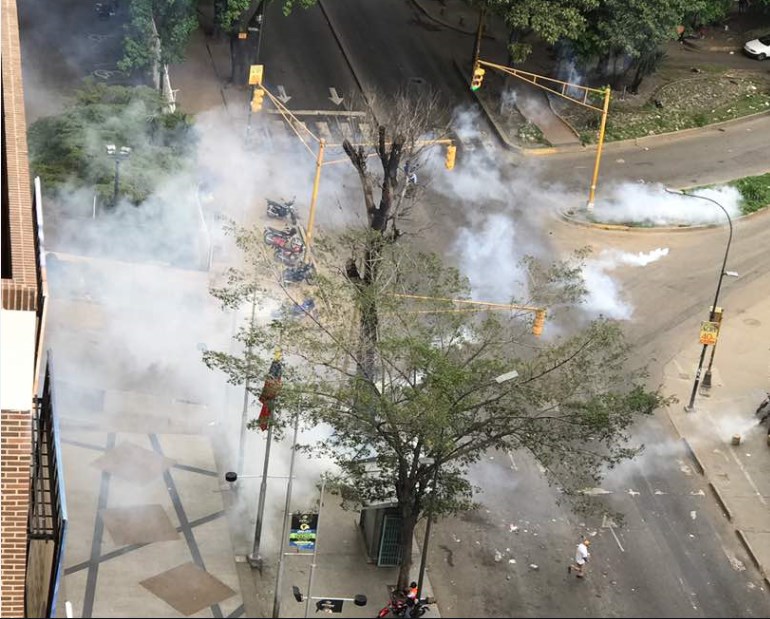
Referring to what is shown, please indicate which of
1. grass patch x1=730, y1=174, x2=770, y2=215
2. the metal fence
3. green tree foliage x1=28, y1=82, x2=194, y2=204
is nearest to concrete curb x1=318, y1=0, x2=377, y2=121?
green tree foliage x1=28, y1=82, x2=194, y2=204

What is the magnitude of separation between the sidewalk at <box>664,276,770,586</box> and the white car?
1940cm

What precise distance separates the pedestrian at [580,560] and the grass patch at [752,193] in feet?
73.6

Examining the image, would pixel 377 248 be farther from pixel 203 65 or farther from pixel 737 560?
pixel 203 65

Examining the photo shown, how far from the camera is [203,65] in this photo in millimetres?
60031

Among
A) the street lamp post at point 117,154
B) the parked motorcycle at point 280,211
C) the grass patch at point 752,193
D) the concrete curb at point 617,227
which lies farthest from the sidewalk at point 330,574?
the grass patch at point 752,193

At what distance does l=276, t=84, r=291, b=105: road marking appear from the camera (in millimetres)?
58447

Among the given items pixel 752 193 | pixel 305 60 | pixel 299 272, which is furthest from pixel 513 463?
pixel 305 60

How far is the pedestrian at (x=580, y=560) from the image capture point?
37.5 metres

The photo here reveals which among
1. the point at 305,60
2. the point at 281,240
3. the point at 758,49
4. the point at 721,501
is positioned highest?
the point at 758,49

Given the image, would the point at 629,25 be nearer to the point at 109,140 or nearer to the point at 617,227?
the point at 617,227

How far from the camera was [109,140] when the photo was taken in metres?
49.0

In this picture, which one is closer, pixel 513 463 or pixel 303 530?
pixel 303 530

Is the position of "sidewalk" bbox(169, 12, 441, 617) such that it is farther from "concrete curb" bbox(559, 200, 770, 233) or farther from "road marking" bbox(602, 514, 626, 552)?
"concrete curb" bbox(559, 200, 770, 233)

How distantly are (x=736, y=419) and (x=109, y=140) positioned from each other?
21049 mm
